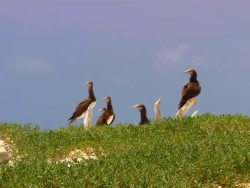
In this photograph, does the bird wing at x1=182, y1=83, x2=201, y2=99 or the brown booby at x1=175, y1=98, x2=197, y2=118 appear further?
the bird wing at x1=182, y1=83, x2=201, y2=99

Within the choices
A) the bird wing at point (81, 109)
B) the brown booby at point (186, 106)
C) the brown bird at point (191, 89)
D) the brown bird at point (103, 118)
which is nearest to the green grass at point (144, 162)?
the brown booby at point (186, 106)

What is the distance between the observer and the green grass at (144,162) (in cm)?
1269

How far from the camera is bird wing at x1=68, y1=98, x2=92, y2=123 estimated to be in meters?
30.6

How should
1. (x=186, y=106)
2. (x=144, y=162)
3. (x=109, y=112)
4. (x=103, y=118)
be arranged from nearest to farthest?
(x=144, y=162)
(x=186, y=106)
(x=103, y=118)
(x=109, y=112)

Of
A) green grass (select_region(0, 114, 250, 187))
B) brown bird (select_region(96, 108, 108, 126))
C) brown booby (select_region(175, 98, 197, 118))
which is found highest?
brown bird (select_region(96, 108, 108, 126))

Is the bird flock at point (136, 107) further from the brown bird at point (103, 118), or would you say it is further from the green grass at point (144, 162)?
the green grass at point (144, 162)

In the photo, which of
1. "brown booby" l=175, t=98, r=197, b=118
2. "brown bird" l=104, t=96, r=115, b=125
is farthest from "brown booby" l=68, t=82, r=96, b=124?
"brown booby" l=175, t=98, r=197, b=118

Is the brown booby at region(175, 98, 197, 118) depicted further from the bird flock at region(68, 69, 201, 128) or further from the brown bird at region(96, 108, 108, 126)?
the brown bird at region(96, 108, 108, 126)

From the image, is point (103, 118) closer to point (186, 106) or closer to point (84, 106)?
point (84, 106)

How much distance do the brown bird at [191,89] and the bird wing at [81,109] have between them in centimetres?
Result: 482

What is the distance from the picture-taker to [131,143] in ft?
69.0

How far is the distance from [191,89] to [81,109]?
556cm

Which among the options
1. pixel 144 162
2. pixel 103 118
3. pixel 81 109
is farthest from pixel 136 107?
pixel 144 162

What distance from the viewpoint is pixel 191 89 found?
92.4ft
